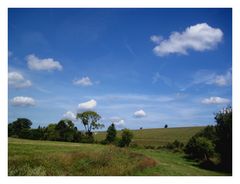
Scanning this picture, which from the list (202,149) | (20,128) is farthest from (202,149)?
(20,128)

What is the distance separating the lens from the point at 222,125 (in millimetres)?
21047

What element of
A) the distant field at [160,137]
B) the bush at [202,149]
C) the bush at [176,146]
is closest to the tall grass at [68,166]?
the bush at [202,149]

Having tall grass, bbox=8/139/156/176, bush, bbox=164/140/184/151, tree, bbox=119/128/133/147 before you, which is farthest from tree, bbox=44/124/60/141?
tall grass, bbox=8/139/156/176

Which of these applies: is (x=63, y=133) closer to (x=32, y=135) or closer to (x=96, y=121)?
(x=32, y=135)

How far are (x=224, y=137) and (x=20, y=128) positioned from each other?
43.5 meters

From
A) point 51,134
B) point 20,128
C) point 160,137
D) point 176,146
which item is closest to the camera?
point 176,146

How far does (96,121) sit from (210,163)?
107ft

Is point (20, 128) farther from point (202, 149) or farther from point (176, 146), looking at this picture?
point (202, 149)

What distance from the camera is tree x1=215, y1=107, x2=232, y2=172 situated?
67.5 feet

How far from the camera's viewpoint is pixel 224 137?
21219mm

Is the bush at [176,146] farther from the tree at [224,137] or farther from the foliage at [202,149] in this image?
the tree at [224,137]

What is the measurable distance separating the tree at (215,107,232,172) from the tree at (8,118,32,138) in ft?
115

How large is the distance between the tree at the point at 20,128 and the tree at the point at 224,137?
34.9 metres

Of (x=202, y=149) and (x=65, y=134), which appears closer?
(x=202, y=149)
